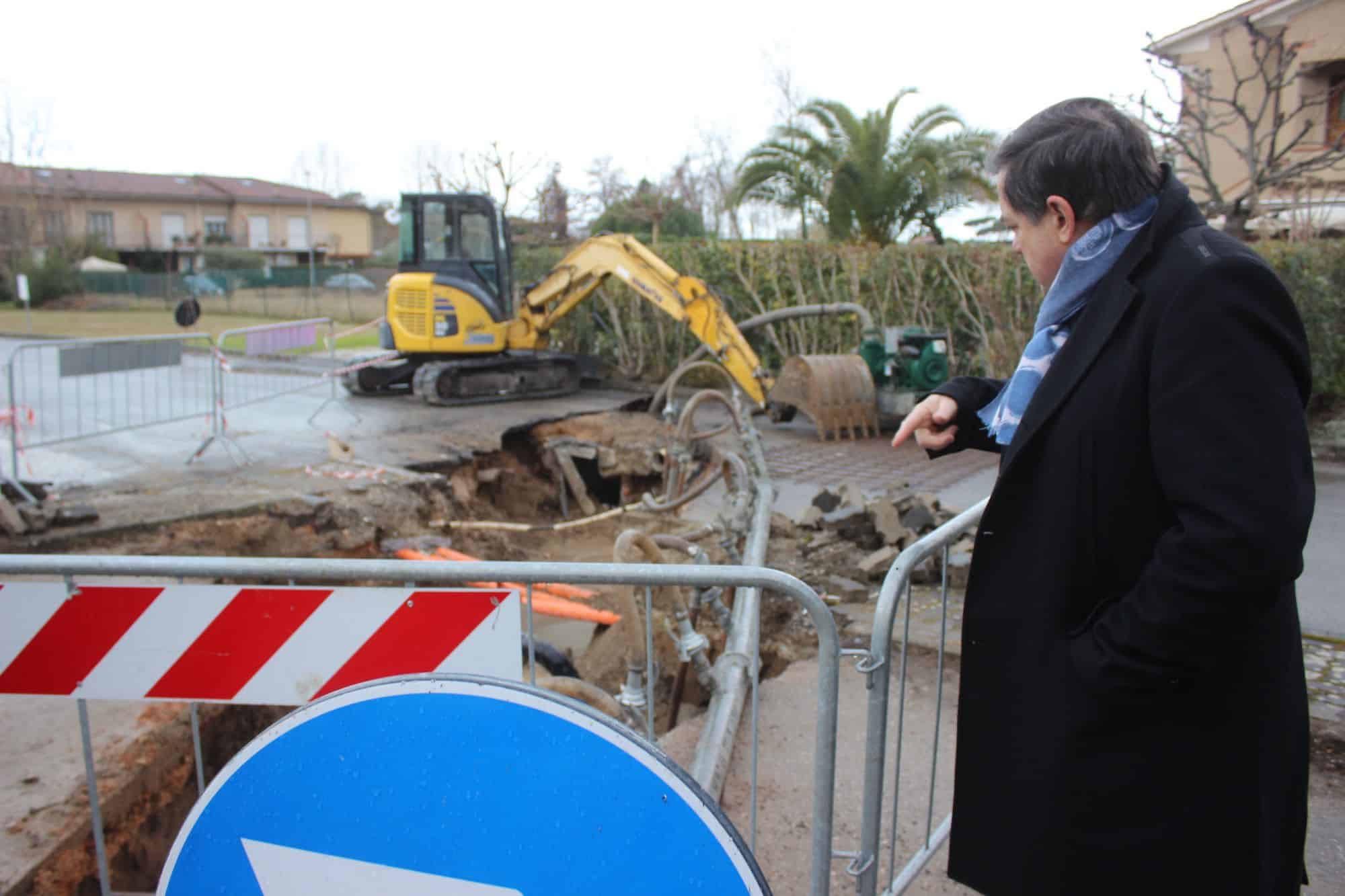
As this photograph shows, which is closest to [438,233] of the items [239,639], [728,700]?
[728,700]

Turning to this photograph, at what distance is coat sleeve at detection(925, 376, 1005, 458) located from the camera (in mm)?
2131

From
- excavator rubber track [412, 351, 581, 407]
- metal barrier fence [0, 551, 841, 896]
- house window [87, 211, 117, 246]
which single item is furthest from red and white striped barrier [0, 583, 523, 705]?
house window [87, 211, 117, 246]

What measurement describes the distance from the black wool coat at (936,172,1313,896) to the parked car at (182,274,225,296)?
138 feet

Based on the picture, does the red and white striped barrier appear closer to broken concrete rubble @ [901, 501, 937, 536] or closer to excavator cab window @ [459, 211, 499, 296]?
broken concrete rubble @ [901, 501, 937, 536]

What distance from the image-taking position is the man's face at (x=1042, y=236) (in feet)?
5.87

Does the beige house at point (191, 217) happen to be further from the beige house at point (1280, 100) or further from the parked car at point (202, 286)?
the beige house at point (1280, 100)

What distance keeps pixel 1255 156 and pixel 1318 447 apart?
12.8 ft

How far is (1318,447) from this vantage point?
10688 mm

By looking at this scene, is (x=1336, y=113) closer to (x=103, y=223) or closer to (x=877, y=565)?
(x=877, y=565)

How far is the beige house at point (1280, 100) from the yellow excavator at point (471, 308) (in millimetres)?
6858

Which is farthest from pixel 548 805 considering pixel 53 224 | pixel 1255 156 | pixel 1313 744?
pixel 53 224

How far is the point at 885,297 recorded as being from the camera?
46.9 ft

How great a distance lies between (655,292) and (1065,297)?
38.1 feet

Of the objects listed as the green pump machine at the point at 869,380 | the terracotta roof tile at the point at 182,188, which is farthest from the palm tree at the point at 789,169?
the terracotta roof tile at the point at 182,188
